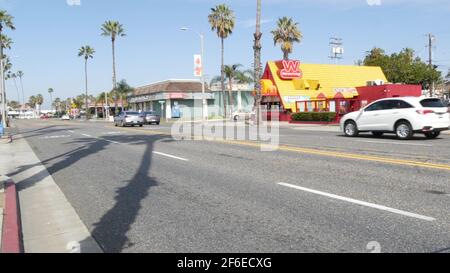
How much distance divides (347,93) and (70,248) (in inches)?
1635

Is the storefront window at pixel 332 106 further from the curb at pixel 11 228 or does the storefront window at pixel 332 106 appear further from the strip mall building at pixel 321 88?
the curb at pixel 11 228

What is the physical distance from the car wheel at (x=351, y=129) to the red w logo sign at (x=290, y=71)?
2608 centimetres

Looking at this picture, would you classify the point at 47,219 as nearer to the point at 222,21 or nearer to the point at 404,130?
the point at 404,130

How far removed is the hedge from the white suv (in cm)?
1484

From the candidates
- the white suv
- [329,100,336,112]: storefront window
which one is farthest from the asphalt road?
[329,100,336,112]: storefront window

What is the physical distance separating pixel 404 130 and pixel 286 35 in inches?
1586

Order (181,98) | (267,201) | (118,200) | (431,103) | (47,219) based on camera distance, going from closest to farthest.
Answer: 1. (47,219)
2. (267,201)
3. (118,200)
4. (431,103)
5. (181,98)

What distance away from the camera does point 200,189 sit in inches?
336

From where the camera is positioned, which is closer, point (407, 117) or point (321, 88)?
point (407, 117)

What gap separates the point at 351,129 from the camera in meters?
20.3

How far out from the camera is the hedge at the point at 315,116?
113 ft

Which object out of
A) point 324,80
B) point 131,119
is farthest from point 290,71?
point 131,119

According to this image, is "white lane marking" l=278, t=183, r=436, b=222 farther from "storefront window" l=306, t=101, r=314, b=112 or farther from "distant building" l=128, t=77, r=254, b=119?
"distant building" l=128, t=77, r=254, b=119

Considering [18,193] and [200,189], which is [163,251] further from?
[18,193]
